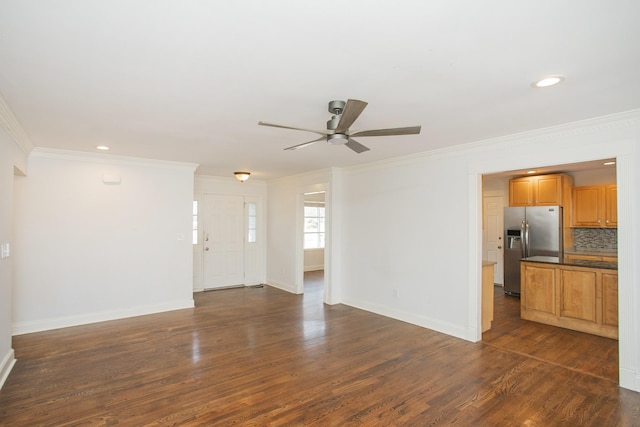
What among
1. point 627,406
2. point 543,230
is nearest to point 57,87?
point 627,406

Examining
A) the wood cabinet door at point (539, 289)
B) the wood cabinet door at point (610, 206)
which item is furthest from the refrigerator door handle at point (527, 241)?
the wood cabinet door at point (539, 289)

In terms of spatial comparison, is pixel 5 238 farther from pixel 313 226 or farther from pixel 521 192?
pixel 313 226

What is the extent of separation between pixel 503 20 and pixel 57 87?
→ 290cm

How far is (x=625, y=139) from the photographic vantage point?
3.11m

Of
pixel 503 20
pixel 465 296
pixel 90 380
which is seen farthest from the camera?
pixel 465 296

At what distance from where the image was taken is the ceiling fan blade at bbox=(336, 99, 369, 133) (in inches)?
84.3

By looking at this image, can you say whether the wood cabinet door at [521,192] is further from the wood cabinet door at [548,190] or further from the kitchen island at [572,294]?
the kitchen island at [572,294]

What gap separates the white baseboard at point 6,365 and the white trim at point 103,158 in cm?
255

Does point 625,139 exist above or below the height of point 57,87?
below

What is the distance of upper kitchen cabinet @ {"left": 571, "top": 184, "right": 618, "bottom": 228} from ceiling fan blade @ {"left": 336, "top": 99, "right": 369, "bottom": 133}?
18.7 feet

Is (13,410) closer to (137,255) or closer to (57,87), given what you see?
(57,87)

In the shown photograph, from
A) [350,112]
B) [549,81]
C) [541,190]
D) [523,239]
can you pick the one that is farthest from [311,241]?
[549,81]

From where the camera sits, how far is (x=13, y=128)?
3389 millimetres

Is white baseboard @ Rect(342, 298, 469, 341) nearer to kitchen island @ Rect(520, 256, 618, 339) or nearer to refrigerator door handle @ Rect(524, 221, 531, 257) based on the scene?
kitchen island @ Rect(520, 256, 618, 339)
